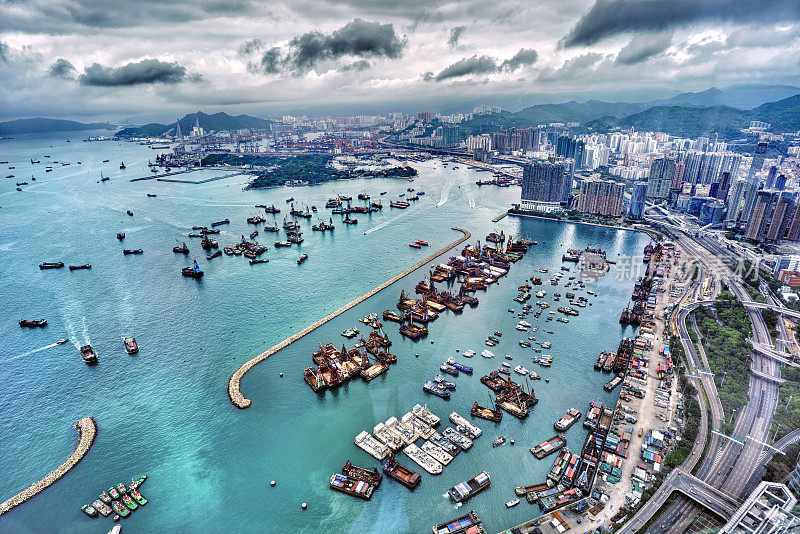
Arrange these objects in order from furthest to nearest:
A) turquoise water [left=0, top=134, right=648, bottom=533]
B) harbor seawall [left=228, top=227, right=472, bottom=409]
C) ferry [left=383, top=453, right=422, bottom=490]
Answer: harbor seawall [left=228, top=227, right=472, bottom=409] < ferry [left=383, top=453, right=422, bottom=490] < turquoise water [left=0, top=134, right=648, bottom=533]

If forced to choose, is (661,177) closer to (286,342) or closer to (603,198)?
(603,198)

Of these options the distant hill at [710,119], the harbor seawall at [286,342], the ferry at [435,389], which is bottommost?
the ferry at [435,389]

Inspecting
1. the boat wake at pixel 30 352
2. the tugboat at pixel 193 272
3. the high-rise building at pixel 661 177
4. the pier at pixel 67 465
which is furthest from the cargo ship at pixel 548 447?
the high-rise building at pixel 661 177

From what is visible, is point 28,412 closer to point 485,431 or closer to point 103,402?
point 103,402

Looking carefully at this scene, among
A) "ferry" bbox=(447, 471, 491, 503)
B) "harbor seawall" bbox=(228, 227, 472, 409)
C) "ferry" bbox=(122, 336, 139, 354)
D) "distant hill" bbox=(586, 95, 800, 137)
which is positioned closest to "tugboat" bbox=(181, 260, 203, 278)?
"ferry" bbox=(122, 336, 139, 354)

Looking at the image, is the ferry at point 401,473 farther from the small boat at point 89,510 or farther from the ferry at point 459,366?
the small boat at point 89,510

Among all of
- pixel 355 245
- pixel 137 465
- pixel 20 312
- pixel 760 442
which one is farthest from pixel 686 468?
pixel 20 312

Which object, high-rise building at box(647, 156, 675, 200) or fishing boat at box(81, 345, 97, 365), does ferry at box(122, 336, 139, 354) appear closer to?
fishing boat at box(81, 345, 97, 365)
